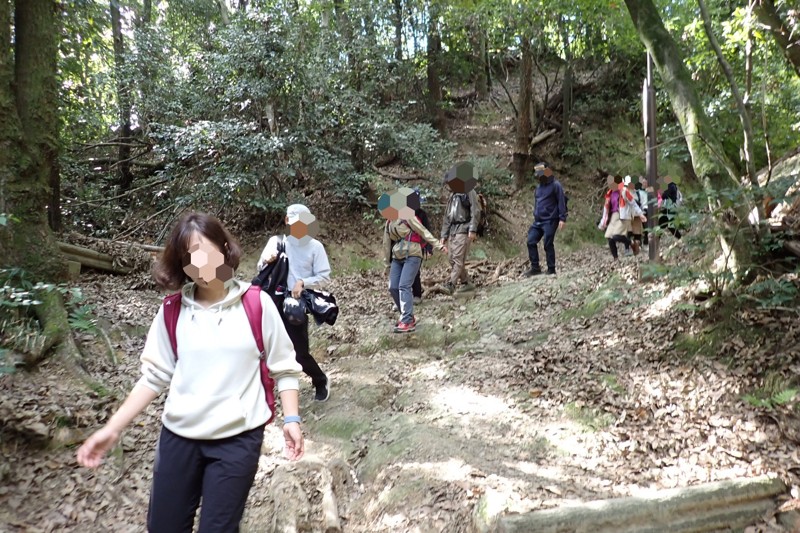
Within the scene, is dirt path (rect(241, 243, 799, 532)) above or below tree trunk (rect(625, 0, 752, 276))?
below

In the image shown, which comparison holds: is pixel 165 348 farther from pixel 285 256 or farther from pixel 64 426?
pixel 64 426

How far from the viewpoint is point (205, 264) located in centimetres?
228

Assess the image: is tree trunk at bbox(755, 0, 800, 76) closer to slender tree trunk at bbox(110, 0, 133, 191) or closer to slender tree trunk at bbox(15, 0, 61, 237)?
slender tree trunk at bbox(15, 0, 61, 237)

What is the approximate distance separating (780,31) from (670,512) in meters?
5.46

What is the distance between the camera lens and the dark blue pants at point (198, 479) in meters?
2.15

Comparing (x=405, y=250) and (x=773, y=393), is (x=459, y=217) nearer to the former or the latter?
(x=405, y=250)

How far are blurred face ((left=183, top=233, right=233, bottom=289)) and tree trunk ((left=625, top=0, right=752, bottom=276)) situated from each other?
14.9ft

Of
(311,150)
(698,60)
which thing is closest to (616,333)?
(698,60)

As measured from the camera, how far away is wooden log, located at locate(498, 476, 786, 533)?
10.1ft

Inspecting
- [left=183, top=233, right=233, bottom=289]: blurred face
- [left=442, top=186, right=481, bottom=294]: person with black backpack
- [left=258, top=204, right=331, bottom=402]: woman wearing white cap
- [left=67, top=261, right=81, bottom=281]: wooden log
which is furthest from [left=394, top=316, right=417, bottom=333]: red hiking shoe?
[left=183, top=233, right=233, bottom=289]: blurred face

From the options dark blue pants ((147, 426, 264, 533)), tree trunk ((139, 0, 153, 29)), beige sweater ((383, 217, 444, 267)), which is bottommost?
dark blue pants ((147, 426, 264, 533))

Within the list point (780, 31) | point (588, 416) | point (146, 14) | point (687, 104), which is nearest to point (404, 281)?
point (588, 416)

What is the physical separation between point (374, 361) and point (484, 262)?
5645 mm

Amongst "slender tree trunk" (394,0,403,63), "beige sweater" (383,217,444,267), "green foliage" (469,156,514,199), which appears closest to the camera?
"beige sweater" (383,217,444,267)
